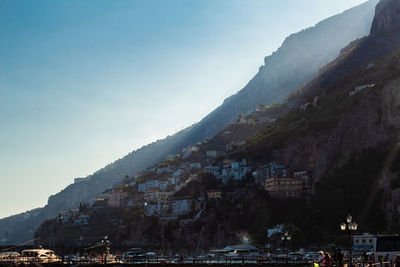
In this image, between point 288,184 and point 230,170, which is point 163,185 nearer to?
point 230,170

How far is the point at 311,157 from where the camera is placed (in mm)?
120062

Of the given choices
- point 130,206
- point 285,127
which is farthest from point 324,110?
point 130,206

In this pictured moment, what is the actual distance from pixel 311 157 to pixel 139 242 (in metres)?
50.7

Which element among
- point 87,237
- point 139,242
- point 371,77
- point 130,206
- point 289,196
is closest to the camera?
point 289,196

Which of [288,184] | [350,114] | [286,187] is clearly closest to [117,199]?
[286,187]

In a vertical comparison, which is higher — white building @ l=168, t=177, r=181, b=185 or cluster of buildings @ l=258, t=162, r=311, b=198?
white building @ l=168, t=177, r=181, b=185

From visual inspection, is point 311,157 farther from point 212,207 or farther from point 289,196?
point 212,207

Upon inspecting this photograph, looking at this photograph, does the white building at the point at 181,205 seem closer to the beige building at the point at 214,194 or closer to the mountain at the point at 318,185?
the mountain at the point at 318,185

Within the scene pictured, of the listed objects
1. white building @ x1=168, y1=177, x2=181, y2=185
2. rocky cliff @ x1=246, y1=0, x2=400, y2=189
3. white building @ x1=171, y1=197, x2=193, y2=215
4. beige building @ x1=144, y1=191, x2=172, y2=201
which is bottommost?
white building @ x1=171, y1=197, x2=193, y2=215

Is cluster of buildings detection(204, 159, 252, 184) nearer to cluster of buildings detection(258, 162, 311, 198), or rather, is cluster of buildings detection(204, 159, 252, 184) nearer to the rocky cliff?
the rocky cliff

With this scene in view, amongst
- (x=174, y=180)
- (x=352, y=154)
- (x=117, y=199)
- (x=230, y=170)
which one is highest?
(x=174, y=180)

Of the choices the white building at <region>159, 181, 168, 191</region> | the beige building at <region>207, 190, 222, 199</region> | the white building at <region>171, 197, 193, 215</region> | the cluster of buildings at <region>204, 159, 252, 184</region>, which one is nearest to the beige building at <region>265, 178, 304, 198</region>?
the beige building at <region>207, 190, 222, 199</region>

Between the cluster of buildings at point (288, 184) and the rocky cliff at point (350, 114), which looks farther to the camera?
the cluster of buildings at point (288, 184)

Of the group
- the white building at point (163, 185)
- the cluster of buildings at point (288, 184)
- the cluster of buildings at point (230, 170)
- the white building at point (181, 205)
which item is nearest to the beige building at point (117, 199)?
the white building at point (163, 185)
